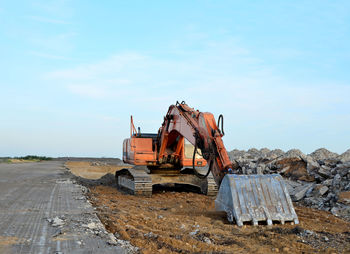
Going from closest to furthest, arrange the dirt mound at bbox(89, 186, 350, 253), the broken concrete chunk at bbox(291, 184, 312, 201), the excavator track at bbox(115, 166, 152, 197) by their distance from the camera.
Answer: the dirt mound at bbox(89, 186, 350, 253), the broken concrete chunk at bbox(291, 184, 312, 201), the excavator track at bbox(115, 166, 152, 197)

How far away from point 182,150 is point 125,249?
837 centimetres

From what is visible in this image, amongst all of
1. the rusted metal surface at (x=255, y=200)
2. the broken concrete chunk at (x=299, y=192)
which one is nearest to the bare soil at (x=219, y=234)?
the rusted metal surface at (x=255, y=200)

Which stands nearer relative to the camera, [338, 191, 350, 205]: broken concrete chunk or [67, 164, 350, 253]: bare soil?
[67, 164, 350, 253]: bare soil

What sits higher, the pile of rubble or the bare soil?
the pile of rubble

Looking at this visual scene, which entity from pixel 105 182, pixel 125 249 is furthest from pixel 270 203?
pixel 105 182

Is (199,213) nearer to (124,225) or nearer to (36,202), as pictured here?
(124,225)

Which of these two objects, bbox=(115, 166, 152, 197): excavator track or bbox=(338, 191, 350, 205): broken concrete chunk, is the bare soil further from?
bbox=(115, 166, 152, 197): excavator track

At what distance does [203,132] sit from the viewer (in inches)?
344

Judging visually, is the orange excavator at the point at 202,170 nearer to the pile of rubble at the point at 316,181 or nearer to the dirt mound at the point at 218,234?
the dirt mound at the point at 218,234

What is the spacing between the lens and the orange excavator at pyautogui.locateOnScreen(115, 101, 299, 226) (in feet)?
22.8

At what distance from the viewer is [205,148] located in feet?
28.0

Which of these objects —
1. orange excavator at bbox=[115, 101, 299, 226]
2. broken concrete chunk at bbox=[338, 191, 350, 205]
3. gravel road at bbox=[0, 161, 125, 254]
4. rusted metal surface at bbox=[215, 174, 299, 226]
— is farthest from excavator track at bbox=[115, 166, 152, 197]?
broken concrete chunk at bbox=[338, 191, 350, 205]

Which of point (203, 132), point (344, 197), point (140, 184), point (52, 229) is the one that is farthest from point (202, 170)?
point (52, 229)

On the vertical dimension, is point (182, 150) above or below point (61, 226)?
above
